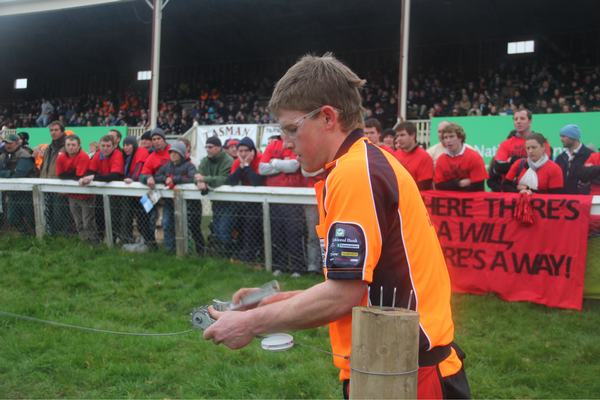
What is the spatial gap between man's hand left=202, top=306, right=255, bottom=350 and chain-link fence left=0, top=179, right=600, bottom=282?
4.60 metres

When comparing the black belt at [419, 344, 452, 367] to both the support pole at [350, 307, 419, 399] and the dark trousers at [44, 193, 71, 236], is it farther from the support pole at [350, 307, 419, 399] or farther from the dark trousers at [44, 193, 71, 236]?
the dark trousers at [44, 193, 71, 236]

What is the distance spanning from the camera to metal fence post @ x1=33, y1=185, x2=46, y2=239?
7855 millimetres

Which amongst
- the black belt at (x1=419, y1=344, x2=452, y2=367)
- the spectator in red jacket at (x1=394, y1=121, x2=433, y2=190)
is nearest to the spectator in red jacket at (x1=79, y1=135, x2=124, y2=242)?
the spectator in red jacket at (x1=394, y1=121, x2=433, y2=190)

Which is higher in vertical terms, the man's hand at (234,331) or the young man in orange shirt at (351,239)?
the young man in orange shirt at (351,239)

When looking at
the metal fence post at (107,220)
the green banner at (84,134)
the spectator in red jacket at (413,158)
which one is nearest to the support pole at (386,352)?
the spectator in red jacket at (413,158)

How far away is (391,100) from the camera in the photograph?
63.2ft

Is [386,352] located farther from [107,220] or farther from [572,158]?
[107,220]

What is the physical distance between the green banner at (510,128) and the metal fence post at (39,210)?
28.5 feet

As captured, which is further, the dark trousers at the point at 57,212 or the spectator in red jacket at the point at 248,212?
the dark trousers at the point at 57,212

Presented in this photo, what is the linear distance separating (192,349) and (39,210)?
530 centimetres

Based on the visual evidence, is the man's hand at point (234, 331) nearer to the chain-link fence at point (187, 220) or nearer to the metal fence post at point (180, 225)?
the chain-link fence at point (187, 220)

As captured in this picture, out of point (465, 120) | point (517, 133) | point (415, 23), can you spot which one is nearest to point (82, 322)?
point (517, 133)

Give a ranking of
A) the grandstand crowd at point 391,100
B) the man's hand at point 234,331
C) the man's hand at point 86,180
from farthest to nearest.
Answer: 1. the grandstand crowd at point 391,100
2. the man's hand at point 86,180
3. the man's hand at point 234,331

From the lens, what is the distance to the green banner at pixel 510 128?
35.0ft
